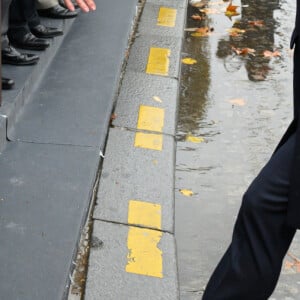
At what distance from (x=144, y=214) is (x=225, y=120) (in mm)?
1689

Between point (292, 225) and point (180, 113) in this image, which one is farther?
point (180, 113)

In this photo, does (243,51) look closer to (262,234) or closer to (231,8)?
(231,8)

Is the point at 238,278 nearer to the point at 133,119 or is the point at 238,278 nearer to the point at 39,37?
the point at 133,119

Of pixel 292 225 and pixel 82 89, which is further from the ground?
pixel 292 225

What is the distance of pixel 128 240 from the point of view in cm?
401

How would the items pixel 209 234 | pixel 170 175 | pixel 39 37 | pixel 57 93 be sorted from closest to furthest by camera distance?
pixel 209 234 → pixel 170 175 → pixel 57 93 → pixel 39 37

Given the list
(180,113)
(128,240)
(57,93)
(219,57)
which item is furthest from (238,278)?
(219,57)

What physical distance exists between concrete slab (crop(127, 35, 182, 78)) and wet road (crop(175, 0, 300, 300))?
0.12 metres

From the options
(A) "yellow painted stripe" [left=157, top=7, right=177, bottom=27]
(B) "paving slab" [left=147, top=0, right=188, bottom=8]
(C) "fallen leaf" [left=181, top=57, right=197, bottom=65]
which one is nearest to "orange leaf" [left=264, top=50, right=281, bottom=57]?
(C) "fallen leaf" [left=181, top=57, right=197, bottom=65]

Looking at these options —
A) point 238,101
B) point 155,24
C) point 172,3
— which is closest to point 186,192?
point 238,101

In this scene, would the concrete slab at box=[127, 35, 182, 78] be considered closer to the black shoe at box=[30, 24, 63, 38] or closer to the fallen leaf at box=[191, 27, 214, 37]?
the fallen leaf at box=[191, 27, 214, 37]

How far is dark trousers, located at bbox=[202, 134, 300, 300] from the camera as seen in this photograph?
282cm

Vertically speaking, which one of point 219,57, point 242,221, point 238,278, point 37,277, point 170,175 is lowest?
point 219,57

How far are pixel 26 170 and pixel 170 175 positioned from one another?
95 centimetres
